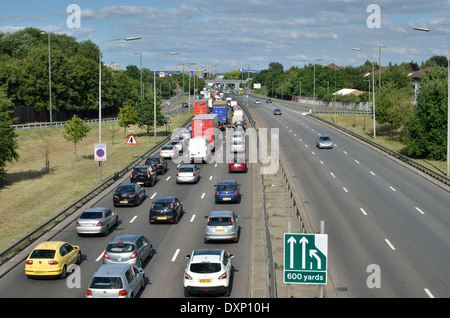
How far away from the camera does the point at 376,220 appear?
3136 centimetres

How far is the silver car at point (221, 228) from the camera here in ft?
87.6

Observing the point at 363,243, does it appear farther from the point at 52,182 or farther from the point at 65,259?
the point at 52,182

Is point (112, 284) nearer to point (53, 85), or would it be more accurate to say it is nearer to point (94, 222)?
point (94, 222)

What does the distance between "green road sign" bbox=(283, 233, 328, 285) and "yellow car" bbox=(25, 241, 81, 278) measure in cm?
1207

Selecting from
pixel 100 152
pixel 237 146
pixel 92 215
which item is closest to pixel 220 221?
pixel 92 215

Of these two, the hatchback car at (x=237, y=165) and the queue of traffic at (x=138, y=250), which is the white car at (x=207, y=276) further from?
the hatchback car at (x=237, y=165)

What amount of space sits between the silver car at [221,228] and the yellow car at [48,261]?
288 inches

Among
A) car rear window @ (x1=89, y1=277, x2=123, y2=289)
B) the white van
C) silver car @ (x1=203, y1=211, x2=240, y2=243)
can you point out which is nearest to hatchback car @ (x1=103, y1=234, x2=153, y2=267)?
car rear window @ (x1=89, y1=277, x2=123, y2=289)

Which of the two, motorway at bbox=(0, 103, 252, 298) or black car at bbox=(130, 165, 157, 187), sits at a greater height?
black car at bbox=(130, 165, 157, 187)

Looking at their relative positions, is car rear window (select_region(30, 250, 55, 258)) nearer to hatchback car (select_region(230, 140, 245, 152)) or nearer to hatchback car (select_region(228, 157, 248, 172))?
hatchback car (select_region(228, 157, 248, 172))

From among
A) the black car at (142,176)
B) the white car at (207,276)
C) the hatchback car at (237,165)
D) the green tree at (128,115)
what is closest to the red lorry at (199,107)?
the green tree at (128,115)

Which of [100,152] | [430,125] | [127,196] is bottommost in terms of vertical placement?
[127,196]

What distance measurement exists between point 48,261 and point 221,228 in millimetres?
8690

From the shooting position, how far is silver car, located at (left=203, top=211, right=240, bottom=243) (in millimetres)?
26703
